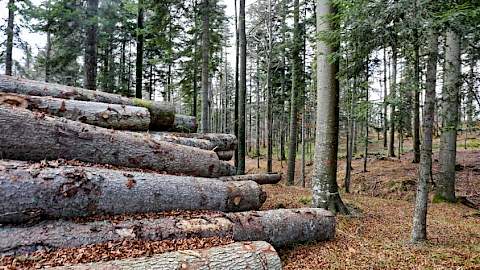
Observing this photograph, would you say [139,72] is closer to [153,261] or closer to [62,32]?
[62,32]

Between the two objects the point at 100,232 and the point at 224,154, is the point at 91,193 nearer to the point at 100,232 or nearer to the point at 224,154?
the point at 100,232

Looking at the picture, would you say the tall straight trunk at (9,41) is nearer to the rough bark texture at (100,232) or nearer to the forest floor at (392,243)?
the forest floor at (392,243)

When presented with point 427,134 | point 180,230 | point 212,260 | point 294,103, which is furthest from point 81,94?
point 294,103

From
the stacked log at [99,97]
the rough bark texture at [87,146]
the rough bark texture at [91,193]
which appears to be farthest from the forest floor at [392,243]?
the stacked log at [99,97]

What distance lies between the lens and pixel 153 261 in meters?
3.51

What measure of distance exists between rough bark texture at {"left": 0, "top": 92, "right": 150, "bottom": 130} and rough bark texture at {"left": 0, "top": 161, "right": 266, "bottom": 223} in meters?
1.99

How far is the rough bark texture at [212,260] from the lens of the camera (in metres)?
3.38

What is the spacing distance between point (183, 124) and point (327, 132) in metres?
4.34

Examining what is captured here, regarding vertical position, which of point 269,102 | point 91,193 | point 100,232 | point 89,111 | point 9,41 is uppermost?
point 9,41

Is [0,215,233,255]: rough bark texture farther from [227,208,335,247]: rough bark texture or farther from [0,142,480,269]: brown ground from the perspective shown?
[227,208,335,247]: rough bark texture

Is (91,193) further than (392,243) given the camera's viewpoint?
No

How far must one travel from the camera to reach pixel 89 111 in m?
6.82

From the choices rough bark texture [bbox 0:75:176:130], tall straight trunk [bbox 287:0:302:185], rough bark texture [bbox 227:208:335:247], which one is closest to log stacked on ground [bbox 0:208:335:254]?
rough bark texture [bbox 227:208:335:247]

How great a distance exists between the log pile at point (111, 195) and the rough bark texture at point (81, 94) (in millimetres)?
30
